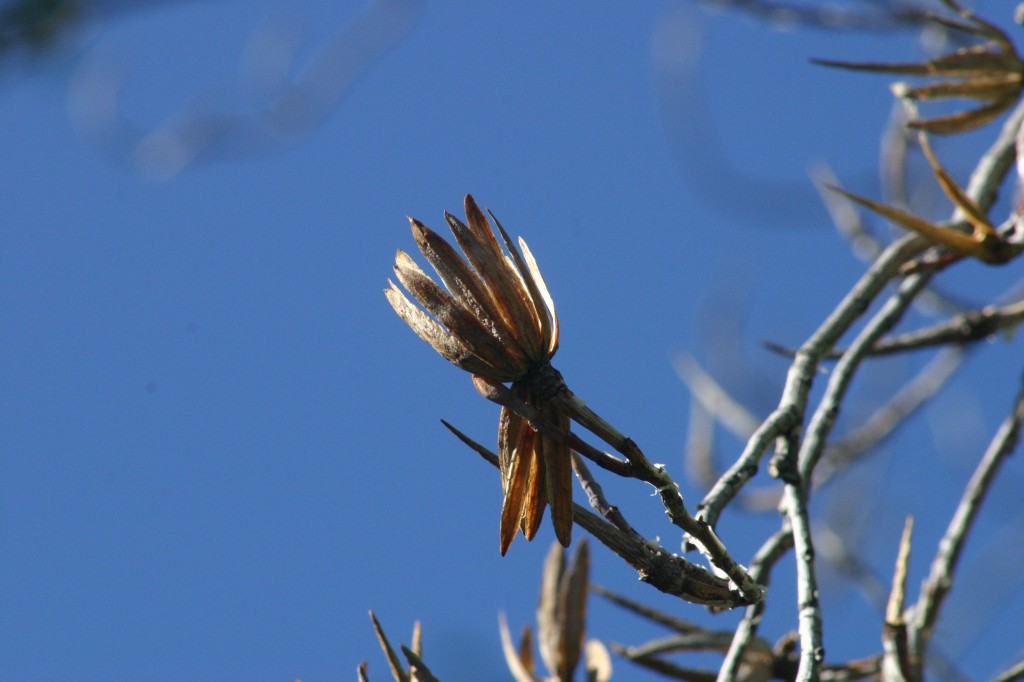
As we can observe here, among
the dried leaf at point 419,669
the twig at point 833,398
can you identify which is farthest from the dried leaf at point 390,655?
the twig at point 833,398

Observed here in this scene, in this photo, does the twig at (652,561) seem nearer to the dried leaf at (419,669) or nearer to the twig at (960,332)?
the dried leaf at (419,669)

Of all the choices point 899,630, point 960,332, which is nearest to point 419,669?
point 899,630

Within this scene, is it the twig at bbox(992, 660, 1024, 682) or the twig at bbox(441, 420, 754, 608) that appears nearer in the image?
the twig at bbox(441, 420, 754, 608)

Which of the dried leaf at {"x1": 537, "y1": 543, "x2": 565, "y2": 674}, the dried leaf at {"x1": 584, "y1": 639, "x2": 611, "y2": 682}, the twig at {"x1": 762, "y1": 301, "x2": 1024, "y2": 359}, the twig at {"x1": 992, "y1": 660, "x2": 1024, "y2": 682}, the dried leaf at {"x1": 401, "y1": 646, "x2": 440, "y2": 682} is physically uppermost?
the twig at {"x1": 762, "y1": 301, "x2": 1024, "y2": 359}

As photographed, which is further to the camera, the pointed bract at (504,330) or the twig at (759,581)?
the twig at (759,581)

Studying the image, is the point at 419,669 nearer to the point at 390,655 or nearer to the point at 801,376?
the point at 390,655

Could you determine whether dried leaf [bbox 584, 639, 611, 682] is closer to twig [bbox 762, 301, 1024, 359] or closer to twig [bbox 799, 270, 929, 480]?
twig [bbox 799, 270, 929, 480]

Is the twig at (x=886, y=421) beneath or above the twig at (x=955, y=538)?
above

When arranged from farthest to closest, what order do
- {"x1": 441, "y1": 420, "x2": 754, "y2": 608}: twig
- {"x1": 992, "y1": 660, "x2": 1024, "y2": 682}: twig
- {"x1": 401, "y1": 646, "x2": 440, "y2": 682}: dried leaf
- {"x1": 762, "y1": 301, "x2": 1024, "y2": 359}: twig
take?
{"x1": 762, "y1": 301, "x2": 1024, "y2": 359}: twig → {"x1": 992, "y1": 660, "x2": 1024, "y2": 682}: twig → {"x1": 401, "y1": 646, "x2": 440, "y2": 682}: dried leaf → {"x1": 441, "y1": 420, "x2": 754, "y2": 608}: twig

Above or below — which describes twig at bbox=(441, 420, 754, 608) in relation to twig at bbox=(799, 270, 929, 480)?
below

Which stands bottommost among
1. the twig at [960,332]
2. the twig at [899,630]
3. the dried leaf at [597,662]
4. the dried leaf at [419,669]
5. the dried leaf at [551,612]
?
the twig at [899,630]

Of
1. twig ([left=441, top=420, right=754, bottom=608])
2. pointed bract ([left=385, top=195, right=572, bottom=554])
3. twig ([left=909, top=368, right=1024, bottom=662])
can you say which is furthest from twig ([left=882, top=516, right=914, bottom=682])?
pointed bract ([left=385, top=195, right=572, bottom=554])

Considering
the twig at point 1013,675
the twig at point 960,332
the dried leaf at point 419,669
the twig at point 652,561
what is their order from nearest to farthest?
the twig at point 652,561 < the dried leaf at point 419,669 < the twig at point 1013,675 < the twig at point 960,332
